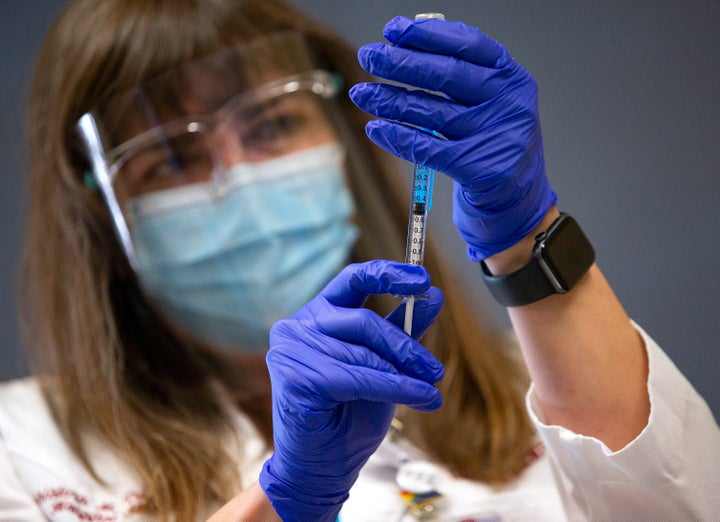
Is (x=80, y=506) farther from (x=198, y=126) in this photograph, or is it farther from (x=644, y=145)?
(x=644, y=145)

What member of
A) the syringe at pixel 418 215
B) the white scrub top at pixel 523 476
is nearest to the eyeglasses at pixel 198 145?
the white scrub top at pixel 523 476

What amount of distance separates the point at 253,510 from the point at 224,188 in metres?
0.76

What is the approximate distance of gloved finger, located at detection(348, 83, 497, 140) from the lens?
3.09ft

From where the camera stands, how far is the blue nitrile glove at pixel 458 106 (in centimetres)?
93

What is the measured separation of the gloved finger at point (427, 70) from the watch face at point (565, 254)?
0.77 ft

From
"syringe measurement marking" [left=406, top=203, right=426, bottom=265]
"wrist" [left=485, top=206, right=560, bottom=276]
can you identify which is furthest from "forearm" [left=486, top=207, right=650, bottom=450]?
"syringe measurement marking" [left=406, top=203, right=426, bottom=265]

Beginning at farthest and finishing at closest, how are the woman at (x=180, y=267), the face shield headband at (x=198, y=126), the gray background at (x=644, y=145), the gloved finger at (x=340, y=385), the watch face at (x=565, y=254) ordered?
the gray background at (x=644, y=145) < the face shield headband at (x=198, y=126) < the woman at (x=180, y=267) < the watch face at (x=565, y=254) < the gloved finger at (x=340, y=385)

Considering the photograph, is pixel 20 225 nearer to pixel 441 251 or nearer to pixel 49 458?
pixel 49 458

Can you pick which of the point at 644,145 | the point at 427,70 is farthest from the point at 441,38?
the point at 644,145

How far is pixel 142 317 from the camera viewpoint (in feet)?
5.49

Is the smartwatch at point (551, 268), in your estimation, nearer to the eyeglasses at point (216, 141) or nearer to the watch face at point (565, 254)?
the watch face at point (565, 254)

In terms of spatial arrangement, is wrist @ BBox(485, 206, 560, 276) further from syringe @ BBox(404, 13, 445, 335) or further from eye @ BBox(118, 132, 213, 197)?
eye @ BBox(118, 132, 213, 197)

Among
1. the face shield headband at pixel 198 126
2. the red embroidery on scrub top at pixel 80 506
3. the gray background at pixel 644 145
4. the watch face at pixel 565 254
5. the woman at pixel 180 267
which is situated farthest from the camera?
the gray background at pixel 644 145

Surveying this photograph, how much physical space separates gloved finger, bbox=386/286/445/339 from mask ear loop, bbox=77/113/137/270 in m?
0.78
